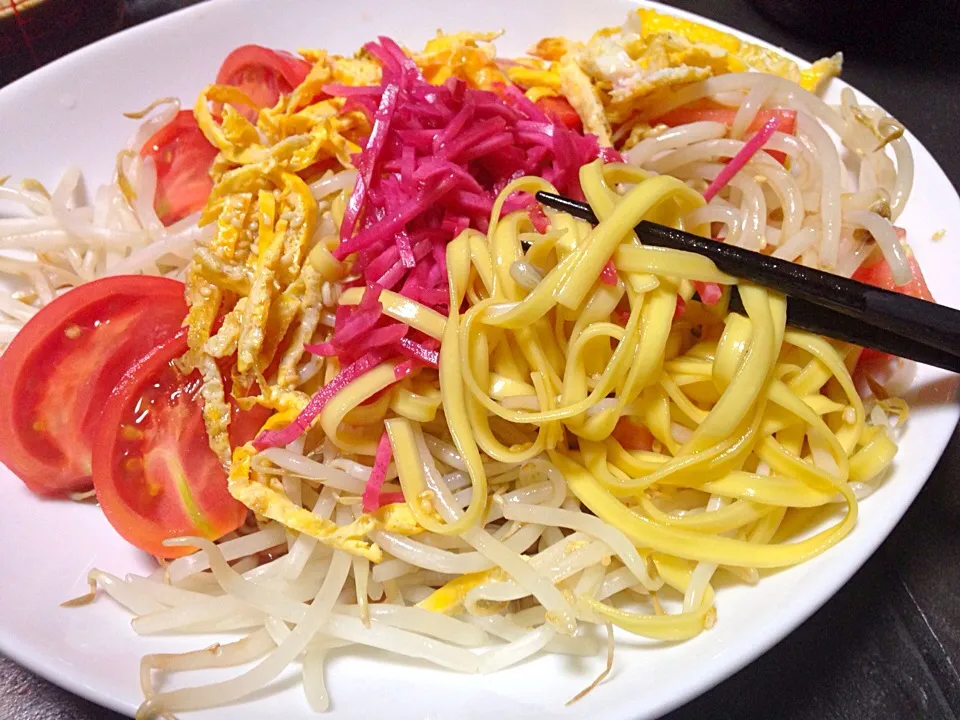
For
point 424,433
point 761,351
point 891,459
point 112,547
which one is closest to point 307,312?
point 424,433

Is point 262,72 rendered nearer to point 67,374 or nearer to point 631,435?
point 67,374

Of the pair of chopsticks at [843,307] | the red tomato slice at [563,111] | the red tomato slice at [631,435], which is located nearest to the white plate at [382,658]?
the pair of chopsticks at [843,307]

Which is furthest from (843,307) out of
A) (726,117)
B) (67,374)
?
(67,374)

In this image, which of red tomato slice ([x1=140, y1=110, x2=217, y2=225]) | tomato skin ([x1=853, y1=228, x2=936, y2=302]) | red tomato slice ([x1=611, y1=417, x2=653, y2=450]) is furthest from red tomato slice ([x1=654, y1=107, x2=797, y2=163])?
red tomato slice ([x1=140, y1=110, x2=217, y2=225])

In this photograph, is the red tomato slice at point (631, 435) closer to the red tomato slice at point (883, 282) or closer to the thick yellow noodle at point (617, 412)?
the thick yellow noodle at point (617, 412)

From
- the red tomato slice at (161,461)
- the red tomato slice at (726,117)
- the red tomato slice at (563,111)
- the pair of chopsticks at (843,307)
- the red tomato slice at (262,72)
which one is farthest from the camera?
the red tomato slice at (262,72)
